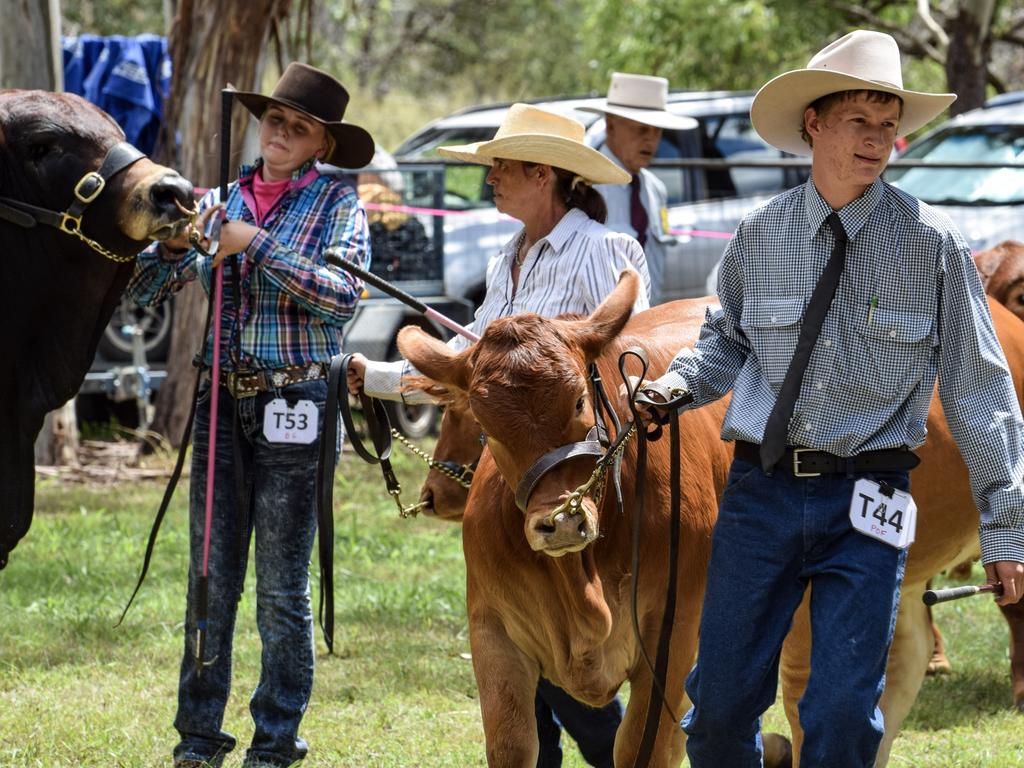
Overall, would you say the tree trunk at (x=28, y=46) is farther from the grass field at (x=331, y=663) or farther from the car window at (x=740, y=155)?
the car window at (x=740, y=155)

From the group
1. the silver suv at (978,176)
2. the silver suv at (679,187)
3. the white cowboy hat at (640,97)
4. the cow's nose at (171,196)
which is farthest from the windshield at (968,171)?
the cow's nose at (171,196)

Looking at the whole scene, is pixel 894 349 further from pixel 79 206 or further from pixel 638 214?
pixel 638 214

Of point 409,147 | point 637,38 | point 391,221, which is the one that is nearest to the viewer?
point 391,221

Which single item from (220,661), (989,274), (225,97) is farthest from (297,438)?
(989,274)

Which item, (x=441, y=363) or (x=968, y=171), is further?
(x=968, y=171)

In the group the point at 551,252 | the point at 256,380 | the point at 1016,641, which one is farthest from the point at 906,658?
the point at 256,380

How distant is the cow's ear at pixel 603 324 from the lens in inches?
152

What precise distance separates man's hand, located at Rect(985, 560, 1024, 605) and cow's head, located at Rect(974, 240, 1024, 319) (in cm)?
301

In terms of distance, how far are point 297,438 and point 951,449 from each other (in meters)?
2.33

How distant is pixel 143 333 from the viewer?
453 inches

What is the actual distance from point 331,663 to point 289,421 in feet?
6.95

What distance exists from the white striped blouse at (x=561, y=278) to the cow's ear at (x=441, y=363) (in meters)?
0.55

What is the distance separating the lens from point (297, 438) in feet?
16.1

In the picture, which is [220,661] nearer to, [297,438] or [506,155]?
[297,438]
